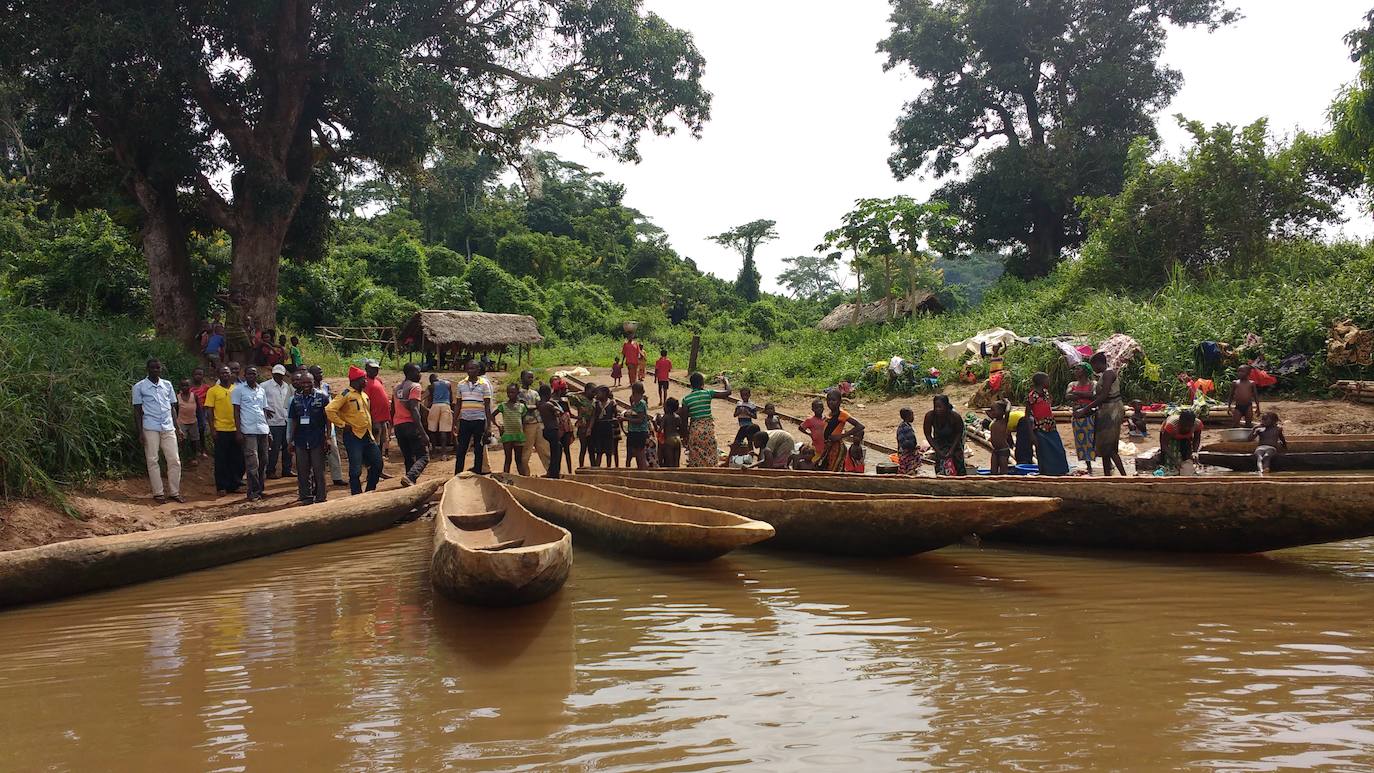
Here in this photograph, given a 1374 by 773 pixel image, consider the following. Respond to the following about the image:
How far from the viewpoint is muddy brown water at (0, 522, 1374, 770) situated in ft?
8.68

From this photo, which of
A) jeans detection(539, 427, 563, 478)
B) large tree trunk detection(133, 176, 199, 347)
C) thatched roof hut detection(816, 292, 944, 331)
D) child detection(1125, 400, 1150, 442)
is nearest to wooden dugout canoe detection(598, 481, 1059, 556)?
jeans detection(539, 427, 563, 478)

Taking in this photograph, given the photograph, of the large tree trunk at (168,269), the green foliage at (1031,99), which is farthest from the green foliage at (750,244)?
the large tree trunk at (168,269)

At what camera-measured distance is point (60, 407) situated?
905cm

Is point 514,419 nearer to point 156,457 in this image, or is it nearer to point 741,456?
point 741,456

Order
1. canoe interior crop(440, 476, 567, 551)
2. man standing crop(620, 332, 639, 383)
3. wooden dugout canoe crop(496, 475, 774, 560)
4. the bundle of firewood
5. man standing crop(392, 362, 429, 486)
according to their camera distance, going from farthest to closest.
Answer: man standing crop(620, 332, 639, 383), the bundle of firewood, man standing crop(392, 362, 429, 486), canoe interior crop(440, 476, 567, 551), wooden dugout canoe crop(496, 475, 774, 560)

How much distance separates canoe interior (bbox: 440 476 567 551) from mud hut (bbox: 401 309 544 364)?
17.0 meters

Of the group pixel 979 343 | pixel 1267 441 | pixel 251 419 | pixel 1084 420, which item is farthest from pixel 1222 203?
pixel 251 419

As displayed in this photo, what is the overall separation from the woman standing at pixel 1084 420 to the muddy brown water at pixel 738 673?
12.4 ft

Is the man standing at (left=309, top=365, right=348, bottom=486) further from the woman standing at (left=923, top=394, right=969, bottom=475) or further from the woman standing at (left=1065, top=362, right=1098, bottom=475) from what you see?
the woman standing at (left=1065, top=362, right=1098, bottom=475)

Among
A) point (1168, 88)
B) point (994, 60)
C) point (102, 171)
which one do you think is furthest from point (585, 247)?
point (102, 171)

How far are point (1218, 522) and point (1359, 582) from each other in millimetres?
713

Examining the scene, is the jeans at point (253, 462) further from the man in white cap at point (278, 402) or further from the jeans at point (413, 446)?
the jeans at point (413, 446)

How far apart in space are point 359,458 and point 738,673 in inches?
→ 259

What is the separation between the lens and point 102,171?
14711mm
